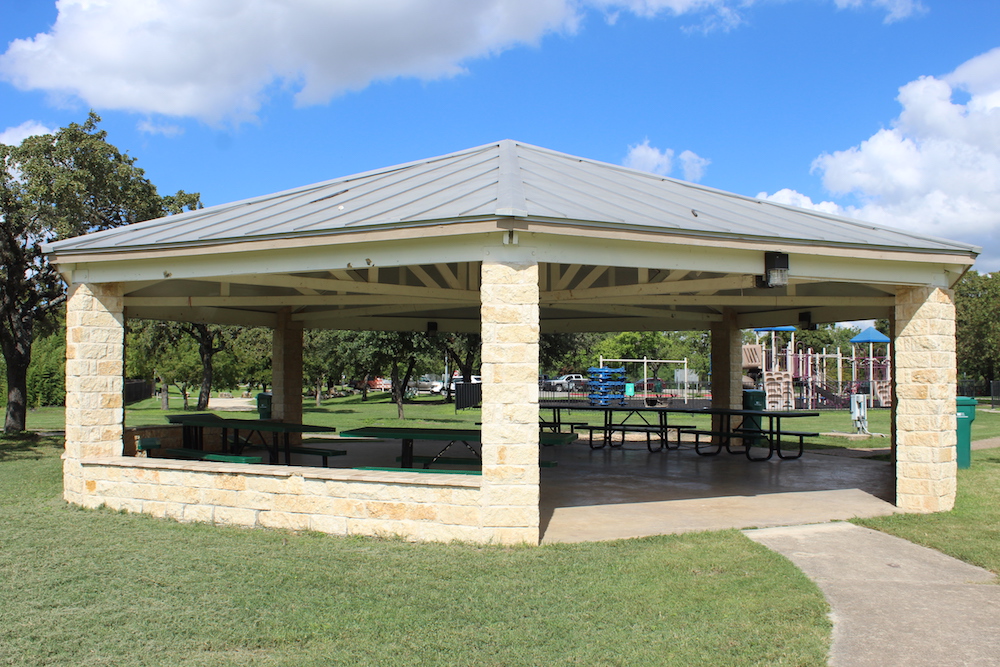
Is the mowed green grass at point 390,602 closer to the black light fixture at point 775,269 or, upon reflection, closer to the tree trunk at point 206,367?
the black light fixture at point 775,269

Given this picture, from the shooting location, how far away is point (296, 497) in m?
7.00

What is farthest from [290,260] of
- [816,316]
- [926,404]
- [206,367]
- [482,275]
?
[206,367]

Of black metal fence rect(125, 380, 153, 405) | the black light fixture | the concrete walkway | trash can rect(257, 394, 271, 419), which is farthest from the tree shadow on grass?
black metal fence rect(125, 380, 153, 405)

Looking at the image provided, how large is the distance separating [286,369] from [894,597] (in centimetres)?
1178

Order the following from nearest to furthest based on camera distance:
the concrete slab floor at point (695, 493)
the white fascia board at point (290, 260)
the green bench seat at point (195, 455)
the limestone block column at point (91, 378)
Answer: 1. the white fascia board at point (290, 260)
2. the concrete slab floor at point (695, 493)
3. the limestone block column at point (91, 378)
4. the green bench seat at point (195, 455)

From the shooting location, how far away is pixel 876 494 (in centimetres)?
907

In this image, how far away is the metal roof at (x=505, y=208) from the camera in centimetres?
671

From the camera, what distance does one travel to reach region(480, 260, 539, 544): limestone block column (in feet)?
20.8

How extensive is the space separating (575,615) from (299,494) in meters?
3.26

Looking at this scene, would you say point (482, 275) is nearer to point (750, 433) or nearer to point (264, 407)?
point (750, 433)

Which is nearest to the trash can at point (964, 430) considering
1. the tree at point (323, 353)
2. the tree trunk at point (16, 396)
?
the tree trunk at point (16, 396)

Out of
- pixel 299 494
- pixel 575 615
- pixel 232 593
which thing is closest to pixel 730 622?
pixel 575 615

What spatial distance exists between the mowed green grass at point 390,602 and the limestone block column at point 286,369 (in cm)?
762

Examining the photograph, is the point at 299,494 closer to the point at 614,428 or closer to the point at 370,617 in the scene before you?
the point at 370,617
